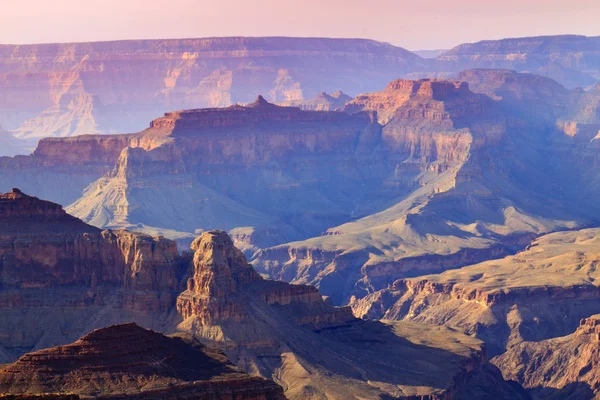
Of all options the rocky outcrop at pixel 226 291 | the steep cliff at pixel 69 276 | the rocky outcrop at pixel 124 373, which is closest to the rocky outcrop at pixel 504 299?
the rocky outcrop at pixel 226 291

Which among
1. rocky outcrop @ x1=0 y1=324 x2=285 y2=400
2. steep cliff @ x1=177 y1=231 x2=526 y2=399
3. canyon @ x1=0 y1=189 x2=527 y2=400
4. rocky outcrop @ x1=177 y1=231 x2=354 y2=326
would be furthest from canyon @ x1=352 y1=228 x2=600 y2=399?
rocky outcrop @ x1=0 y1=324 x2=285 y2=400

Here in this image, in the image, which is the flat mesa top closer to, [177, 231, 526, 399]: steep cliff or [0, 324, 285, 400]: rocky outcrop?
[177, 231, 526, 399]: steep cliff

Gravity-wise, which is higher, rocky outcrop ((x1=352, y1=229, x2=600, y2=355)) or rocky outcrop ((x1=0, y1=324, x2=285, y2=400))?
rocky outcrop ((x1=0, y1=324, x2=285, y2=400))

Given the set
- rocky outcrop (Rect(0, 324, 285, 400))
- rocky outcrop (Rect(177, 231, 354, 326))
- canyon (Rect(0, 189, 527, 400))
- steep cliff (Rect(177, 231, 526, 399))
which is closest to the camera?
rocky outcrop (Rect(0, 324, 285, 400))

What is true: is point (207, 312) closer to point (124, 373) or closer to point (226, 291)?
point (226, 291)

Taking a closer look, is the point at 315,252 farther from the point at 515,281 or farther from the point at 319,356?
the point at 319,356

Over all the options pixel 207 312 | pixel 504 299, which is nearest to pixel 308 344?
pixel 207 312

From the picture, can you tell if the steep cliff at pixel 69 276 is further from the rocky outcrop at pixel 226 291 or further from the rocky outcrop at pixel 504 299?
the rocky outcrop at pixel 504 299
